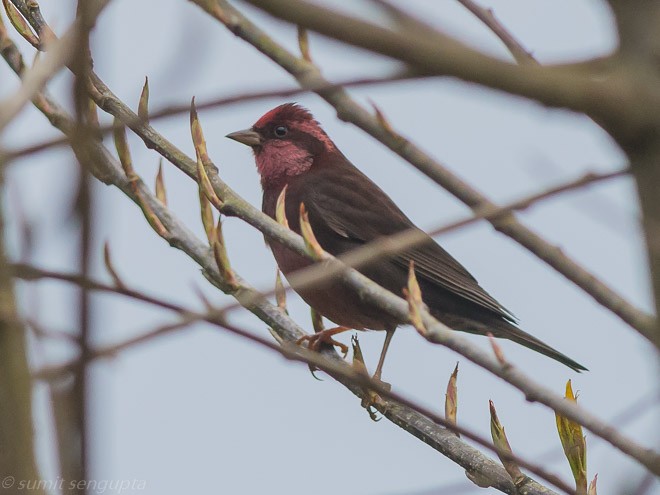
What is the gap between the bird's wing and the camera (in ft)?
20.4

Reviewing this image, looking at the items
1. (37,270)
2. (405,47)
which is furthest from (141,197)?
(405,47)

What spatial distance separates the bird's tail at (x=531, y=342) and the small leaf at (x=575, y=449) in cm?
261

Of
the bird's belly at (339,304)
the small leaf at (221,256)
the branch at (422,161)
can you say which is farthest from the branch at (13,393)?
the bird's belly at (339,304)

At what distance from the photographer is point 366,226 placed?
6543 mm

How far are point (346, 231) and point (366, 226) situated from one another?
194 millimetres

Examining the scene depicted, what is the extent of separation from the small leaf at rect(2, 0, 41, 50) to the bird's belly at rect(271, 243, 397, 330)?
224cm

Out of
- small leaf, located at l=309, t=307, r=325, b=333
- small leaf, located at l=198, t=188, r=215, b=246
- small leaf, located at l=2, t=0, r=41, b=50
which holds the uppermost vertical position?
small leaf, located at l=2, t=0, r=41, b=50

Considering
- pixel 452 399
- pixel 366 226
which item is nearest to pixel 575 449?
pixel 452 399

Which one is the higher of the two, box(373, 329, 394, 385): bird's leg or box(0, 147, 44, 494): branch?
box(373, 329, 394, 385): bird's leg

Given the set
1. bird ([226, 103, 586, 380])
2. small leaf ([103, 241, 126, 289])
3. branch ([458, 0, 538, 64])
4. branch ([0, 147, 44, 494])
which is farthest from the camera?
bird ([226, 103, 586, 380])

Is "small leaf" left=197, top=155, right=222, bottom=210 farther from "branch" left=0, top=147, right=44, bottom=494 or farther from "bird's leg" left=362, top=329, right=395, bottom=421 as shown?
Answer: "branch" left=0, top=147, right=44, bottom=494

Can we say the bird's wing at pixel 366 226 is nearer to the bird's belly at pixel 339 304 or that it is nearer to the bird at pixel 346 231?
the bird at pixel 346 231

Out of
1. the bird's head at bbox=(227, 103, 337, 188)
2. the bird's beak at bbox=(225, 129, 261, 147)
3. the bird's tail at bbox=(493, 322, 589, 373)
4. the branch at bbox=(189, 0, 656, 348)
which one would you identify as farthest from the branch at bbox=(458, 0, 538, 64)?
the bird's beak at bbox=(225, 129, 261, 147)

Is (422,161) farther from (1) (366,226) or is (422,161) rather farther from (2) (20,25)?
(1) (366,226)
